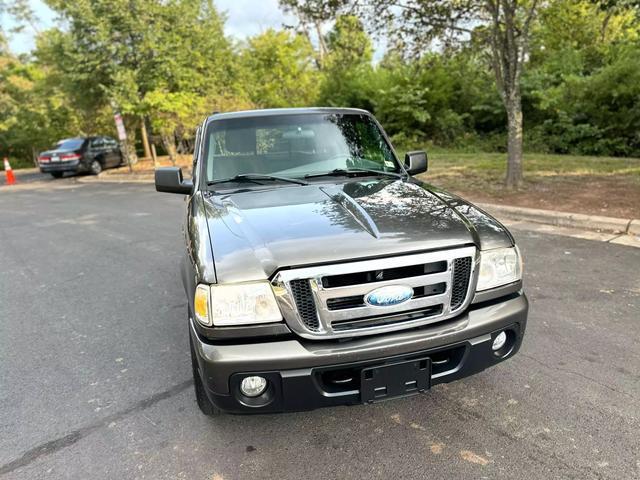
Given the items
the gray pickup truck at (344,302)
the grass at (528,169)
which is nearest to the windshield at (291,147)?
the gray pickup truck at (344,302)

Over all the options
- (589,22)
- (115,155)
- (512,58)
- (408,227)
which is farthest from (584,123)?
(115,155)

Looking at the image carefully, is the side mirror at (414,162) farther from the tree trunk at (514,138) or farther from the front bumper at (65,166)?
the front bumper at (65,166)

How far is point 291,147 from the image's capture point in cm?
367

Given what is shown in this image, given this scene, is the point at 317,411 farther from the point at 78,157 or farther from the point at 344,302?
the point at 78,157

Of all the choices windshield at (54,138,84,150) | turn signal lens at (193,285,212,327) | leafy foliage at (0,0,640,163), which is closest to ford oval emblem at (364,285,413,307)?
turn signal lens at (193,285,212,327)

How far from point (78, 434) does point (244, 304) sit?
4.57 ft

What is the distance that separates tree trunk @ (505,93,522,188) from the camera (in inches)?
329

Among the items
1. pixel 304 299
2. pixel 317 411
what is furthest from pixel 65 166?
pixel 304 299

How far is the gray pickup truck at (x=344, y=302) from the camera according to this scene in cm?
215

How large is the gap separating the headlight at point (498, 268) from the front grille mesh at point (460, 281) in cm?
9

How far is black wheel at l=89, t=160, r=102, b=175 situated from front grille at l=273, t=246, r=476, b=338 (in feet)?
66.4

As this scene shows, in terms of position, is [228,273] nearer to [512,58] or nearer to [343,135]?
[343,135]

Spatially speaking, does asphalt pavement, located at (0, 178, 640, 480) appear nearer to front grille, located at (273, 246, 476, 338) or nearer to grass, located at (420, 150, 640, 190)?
front grille, located at (273, 246, 476, 338)

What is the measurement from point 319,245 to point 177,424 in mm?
1403
